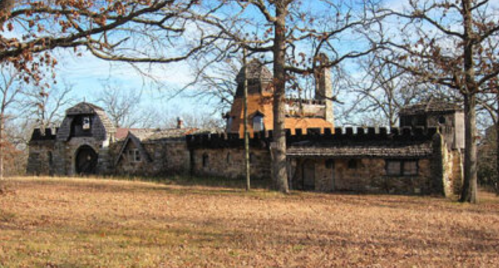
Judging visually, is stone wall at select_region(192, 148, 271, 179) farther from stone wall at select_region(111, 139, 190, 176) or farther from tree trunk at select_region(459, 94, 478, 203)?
tree trunk at select_region(459, 94, 478, 203)

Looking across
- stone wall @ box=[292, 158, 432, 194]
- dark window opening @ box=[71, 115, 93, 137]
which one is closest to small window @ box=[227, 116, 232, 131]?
dark window opening @ box=[71, 115, 93, 137]

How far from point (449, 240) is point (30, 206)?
1252 centimetres

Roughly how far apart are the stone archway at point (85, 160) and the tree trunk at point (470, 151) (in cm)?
2819

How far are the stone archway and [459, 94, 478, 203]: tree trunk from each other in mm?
28189

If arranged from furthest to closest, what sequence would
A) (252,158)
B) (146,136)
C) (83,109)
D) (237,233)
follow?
(83,109)
(146,136)
(252,158)
(237,233)

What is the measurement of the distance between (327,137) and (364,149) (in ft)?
8.64

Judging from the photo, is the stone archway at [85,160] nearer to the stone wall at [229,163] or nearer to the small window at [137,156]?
the small window at [137,156]

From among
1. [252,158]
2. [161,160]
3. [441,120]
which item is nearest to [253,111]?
[252,158]

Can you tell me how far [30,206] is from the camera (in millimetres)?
14727

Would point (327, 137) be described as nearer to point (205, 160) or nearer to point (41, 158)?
point (205, 160)

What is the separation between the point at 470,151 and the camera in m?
19.3

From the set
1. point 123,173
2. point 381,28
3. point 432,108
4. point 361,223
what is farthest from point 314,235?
point 123,173

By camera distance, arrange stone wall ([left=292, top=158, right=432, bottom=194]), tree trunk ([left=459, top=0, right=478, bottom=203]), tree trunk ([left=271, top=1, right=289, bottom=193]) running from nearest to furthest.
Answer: tree trunk ([left=459, top=0, right=478, bottom=203]) → tree trunk ([left=271, top=1, right=289, bottom=193]) → stone wall ([left=292, top=158, right=432, bottom=194])

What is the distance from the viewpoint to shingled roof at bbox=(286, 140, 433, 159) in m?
22.3
